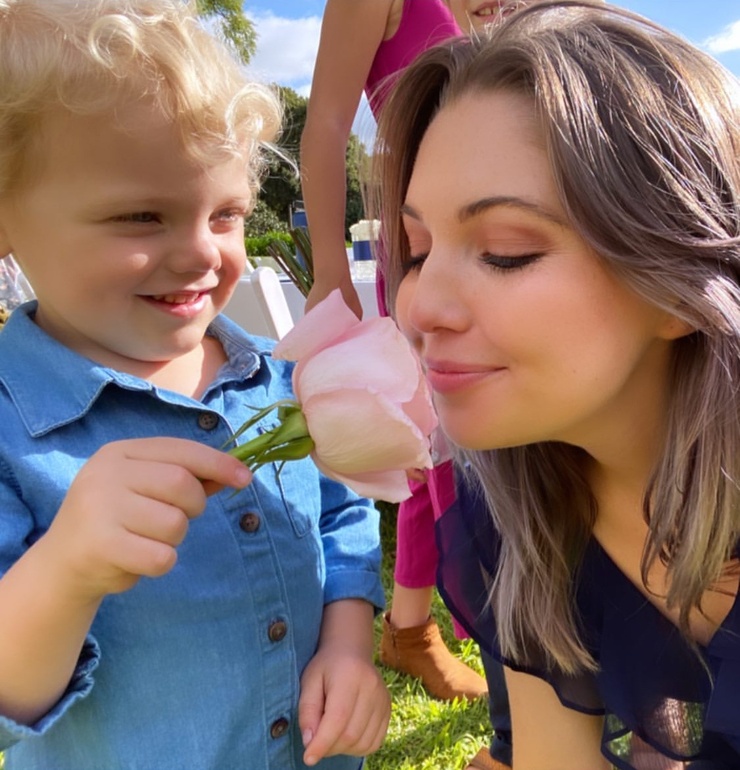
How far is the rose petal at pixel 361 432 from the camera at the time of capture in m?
0.65

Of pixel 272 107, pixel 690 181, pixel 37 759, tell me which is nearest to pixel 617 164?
pixel 690 181

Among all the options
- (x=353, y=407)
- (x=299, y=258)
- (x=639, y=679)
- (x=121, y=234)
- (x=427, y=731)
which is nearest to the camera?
(x=353, y=407)

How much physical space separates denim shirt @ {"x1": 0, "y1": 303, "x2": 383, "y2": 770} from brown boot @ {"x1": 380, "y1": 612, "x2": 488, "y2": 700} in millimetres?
1076

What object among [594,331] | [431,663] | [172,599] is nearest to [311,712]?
[172,599]

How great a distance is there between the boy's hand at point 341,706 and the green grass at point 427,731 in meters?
0.89

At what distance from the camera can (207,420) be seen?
3.63 ft

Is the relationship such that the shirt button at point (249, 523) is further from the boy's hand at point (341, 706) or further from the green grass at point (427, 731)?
the green grass at point (427, 731)

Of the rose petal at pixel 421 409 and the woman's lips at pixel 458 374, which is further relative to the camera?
the woman's lips at pixel 458 374

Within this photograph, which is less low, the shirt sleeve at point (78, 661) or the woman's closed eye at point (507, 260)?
the woman's closed eye at point (507, 260)

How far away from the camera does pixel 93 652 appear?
0.92 meters

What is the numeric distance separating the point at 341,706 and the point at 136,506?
524mm

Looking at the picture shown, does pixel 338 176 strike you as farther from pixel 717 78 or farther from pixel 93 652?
pixel 93 652

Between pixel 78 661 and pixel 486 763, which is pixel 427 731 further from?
pixel 78 661

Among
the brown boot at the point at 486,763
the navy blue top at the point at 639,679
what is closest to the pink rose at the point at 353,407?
the navy blue top at the point at 639,679
